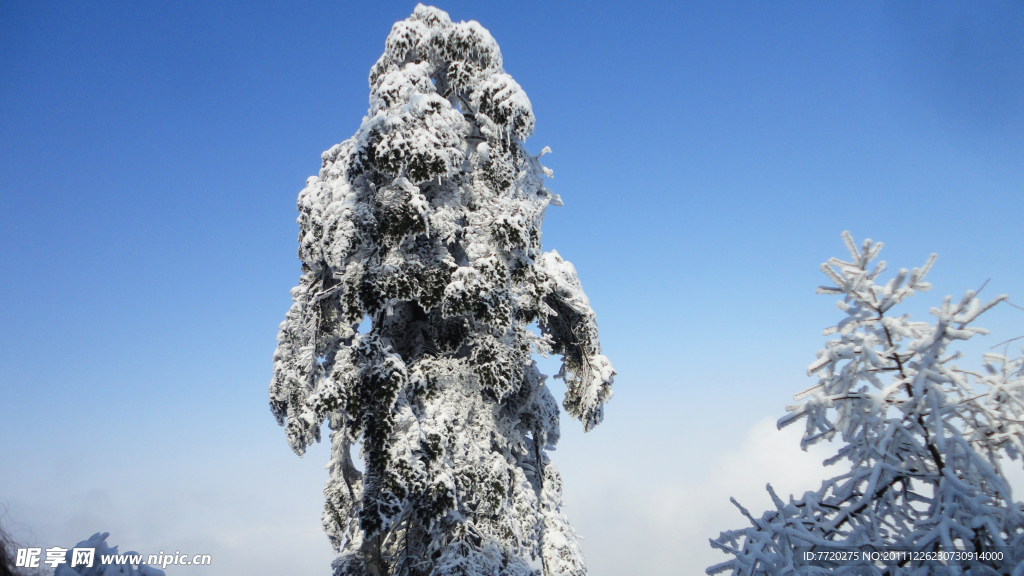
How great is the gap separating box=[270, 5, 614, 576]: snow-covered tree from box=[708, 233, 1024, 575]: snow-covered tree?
6537 millimetres

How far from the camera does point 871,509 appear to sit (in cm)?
294

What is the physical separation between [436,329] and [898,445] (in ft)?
27.9

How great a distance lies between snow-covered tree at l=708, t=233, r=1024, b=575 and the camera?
8.95 ft

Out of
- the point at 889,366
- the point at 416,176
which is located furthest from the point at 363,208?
the point at 889,366

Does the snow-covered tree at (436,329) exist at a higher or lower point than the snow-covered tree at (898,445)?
higher

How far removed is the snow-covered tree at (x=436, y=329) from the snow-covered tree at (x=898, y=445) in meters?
6.54

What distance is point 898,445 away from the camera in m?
3.06

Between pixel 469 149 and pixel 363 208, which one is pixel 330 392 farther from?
pixel 469 149

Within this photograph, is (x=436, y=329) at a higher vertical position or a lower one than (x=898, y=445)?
higher

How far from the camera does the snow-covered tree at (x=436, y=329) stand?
924 centimetres

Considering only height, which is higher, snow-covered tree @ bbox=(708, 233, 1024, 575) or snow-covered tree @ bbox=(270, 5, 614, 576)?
snow-covered tree @ bbox=(270, 5, 614, 576)

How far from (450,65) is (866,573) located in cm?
1082

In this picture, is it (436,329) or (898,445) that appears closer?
(898,445)

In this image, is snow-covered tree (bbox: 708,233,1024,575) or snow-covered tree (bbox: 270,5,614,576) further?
snow-covered tree (bbox: 270,5,614,576)
